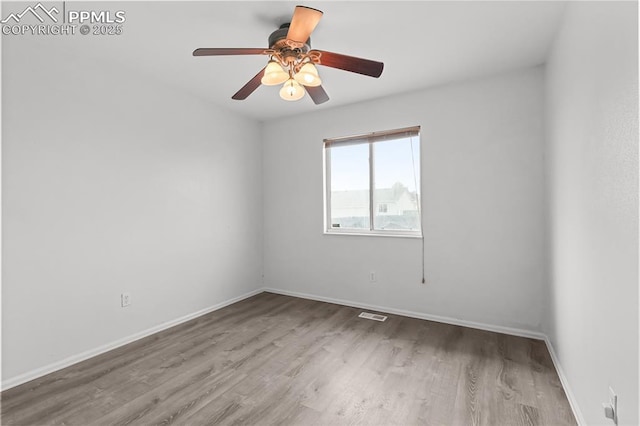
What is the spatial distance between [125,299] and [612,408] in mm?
3389

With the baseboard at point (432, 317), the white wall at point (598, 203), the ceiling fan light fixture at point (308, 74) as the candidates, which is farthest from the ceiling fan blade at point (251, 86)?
the baseboard at point (432, 317)

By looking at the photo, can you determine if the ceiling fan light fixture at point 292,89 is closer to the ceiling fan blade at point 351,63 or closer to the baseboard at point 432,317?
the ceiling fan blade at point 351,63

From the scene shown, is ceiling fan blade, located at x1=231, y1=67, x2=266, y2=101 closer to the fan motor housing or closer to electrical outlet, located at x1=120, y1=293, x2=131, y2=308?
the fan motor housing

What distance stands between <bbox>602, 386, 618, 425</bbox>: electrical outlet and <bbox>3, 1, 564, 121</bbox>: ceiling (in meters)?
2.21

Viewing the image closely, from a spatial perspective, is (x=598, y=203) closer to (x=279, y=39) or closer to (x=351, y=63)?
(x=351, y=63)

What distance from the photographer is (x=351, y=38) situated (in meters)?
2.30

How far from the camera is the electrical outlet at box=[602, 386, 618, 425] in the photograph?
1.20 meters

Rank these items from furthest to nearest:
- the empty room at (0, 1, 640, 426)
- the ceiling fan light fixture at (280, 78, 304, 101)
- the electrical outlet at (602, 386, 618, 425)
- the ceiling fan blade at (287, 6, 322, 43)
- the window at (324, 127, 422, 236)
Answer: the window at (324, 127, 422, 236)
the ceiling fan light fixture at (280, 78, 304, 101)
the empty room at (0, 1, 640, 426)
the ceiling fan blade at (287, 6, 322, 43)
the electrical outlet at (602, 386, 618, 425)

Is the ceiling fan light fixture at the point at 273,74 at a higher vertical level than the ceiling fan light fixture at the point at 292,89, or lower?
higher

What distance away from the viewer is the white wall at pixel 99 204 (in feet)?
7.13

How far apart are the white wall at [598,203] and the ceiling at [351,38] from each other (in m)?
0.38

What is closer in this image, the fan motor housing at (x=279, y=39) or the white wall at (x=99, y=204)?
the fan motor housing at (x=279, y=39)

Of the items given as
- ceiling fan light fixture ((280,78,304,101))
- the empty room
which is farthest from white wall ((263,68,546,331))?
ceiling fan light fixture ((280,78,304,101))

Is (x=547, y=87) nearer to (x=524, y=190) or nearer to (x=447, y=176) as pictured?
(x=524, y=190)
